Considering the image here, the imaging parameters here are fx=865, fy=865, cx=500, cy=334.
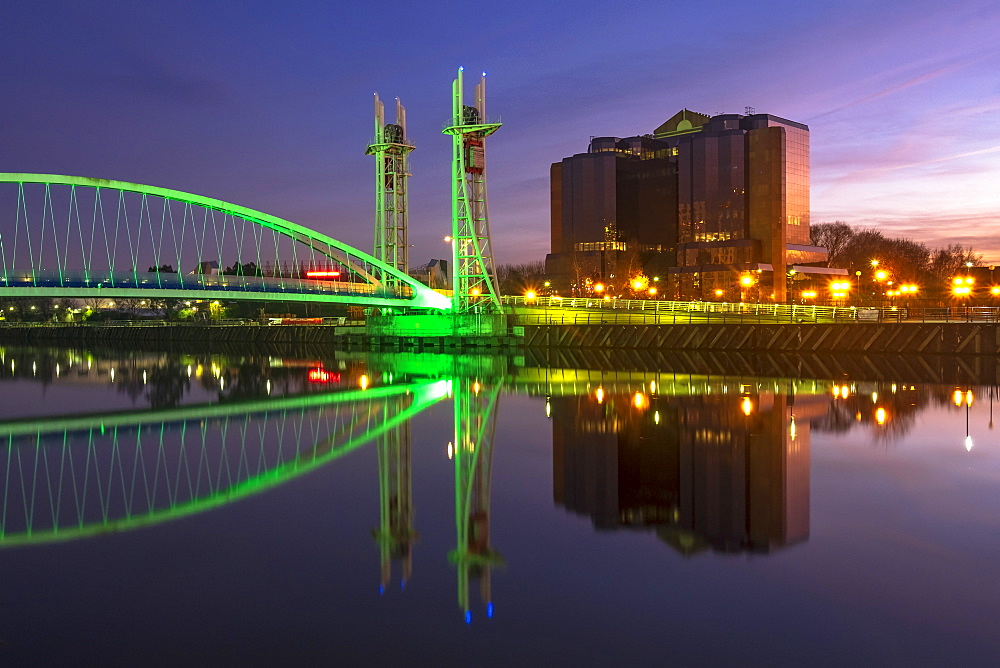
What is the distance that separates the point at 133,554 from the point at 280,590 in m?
2.34

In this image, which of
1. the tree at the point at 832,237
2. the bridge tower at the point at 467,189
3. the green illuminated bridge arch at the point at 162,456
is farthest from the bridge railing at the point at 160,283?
the tree at the point at 832,237

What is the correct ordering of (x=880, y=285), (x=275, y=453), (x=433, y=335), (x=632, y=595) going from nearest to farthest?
(x=632, y=595)
(x=275, y=453)
(x=433, y=335)
(x=880, y=285)

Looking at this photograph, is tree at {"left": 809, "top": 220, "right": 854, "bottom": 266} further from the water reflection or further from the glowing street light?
the water reflection

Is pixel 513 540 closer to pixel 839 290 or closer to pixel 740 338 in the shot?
pixel 740 338

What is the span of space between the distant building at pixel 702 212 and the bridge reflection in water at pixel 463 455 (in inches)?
3065

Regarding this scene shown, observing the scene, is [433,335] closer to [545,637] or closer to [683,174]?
[545,637]

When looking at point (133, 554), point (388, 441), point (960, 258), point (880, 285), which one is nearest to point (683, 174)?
point (880, 285)

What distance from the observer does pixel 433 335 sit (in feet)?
198

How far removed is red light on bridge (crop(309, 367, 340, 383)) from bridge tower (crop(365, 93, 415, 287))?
23.9m

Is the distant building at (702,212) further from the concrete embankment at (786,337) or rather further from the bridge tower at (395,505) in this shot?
the bridge tower at (395,505)

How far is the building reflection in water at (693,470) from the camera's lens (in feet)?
32.5

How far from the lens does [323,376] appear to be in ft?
129

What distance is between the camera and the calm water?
6590mm

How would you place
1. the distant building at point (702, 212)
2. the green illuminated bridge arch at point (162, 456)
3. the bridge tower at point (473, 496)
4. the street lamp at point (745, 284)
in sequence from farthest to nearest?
the distant building at point (702, 212) < the street lamp at point (745, 284) < the green illuminated bridge arch at point (162, 456) < the bridge tower at point (473, 496)
